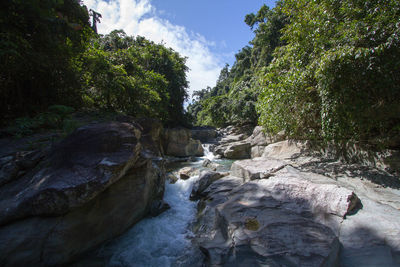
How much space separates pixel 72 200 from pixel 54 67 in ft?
16.9

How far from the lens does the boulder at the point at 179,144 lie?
17.2m

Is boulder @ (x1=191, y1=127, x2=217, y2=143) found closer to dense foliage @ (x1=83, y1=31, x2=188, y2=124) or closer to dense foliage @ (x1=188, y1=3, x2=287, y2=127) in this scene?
dense foliage @ (x1=188, y1=3, x2=287, y2=127)

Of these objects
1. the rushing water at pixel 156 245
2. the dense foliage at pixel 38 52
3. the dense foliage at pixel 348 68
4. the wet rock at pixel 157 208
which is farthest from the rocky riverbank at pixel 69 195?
the dense foliage at pixel 348 68

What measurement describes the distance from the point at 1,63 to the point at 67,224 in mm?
4248

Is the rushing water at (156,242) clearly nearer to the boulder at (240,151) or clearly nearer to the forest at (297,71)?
the forest at (297,71)

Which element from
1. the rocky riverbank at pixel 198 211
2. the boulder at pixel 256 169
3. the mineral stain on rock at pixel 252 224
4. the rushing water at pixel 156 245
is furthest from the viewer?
the boulder at pixel 256 169

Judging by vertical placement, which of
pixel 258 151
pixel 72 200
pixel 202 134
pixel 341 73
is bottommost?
pixel 258 151

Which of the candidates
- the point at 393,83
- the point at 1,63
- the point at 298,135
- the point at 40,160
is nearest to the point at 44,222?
the point at 40,160

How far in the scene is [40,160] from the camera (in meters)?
3.63

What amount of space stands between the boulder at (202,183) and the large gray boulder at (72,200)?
2.30 metres

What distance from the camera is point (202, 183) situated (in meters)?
6.33

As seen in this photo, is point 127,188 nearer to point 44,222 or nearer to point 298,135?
point 44,222

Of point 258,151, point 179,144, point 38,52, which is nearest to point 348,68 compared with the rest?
point 258,151

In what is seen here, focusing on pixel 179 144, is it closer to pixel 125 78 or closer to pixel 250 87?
pixel 125 78
